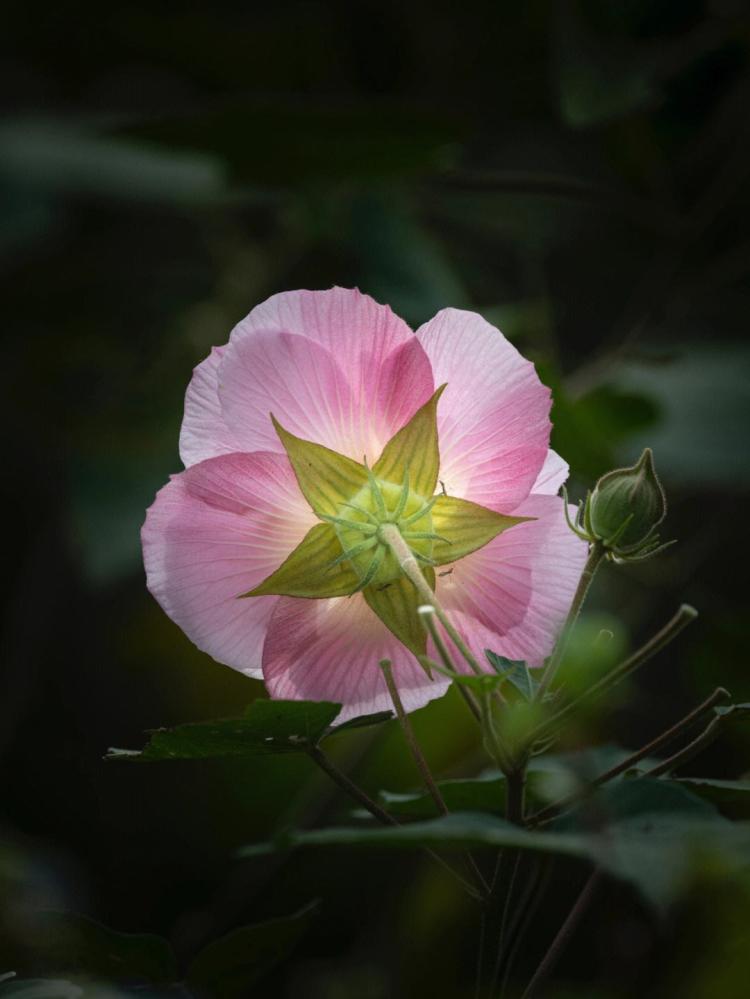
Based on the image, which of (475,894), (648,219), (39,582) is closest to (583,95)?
(648,219)

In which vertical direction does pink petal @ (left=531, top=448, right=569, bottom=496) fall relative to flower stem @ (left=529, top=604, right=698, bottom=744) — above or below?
above

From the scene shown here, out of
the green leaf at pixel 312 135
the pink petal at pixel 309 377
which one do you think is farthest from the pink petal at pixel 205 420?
the green leaf at pixel 312 135

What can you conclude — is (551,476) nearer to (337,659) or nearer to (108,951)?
(337,659)

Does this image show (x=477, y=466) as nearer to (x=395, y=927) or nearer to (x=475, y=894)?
(x=475, y=894)

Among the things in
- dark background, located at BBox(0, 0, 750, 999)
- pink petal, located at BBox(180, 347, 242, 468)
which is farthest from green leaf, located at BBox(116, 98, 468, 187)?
pink petal, located at BBox(180, 347, 242, 468)

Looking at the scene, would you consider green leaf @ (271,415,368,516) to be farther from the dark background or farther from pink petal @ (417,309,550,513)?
the dark background

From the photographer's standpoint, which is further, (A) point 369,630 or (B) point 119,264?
(B) point 119,264

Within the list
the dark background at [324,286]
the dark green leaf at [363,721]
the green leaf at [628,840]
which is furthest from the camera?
the dark background at [324,286]

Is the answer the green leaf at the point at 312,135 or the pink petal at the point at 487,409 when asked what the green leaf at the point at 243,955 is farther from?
the green leaf at the point at 312,135
